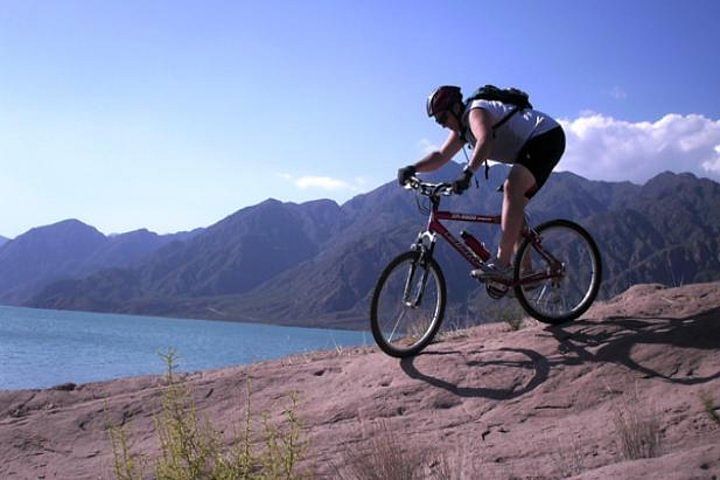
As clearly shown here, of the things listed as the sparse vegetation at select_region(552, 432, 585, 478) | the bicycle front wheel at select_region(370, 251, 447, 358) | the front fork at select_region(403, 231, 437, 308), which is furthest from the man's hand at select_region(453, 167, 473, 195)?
the sparse vegetation at select_region(552, 432, 585, 478)

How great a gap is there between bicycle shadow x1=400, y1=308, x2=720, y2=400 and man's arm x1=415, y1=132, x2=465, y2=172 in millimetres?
1902

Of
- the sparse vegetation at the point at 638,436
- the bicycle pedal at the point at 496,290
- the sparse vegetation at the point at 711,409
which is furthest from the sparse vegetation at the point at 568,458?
the bicycle pedal at the point at 496,290

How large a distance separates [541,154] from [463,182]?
0.88m

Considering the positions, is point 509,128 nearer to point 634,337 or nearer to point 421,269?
point 421,269

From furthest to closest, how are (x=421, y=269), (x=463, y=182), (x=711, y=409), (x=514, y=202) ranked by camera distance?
1. (x=421, y=269)
2. (x=514, y=202)
3. (x=463, y=182)
4. (x=711, y=409)

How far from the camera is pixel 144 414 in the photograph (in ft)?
20.6

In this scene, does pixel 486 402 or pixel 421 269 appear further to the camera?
pixel 421 269

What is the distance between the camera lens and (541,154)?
20.8ft

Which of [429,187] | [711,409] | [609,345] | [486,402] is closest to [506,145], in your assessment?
[429,187]

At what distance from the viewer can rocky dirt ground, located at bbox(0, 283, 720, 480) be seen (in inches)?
160

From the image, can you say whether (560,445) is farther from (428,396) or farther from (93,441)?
(93,441)

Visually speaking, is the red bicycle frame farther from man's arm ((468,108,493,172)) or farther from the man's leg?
man's arm ((468,108,493,172))

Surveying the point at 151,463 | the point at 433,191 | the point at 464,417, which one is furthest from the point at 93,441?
the point at 433,191

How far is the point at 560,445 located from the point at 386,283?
264cm
